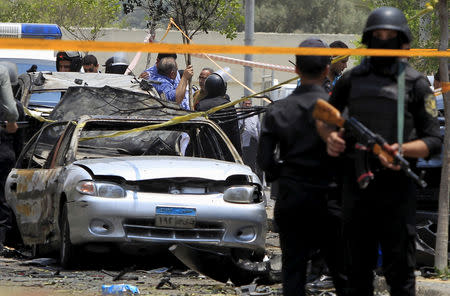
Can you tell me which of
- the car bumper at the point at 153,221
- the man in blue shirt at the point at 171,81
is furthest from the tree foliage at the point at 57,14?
the car bumper at the point at 153,221

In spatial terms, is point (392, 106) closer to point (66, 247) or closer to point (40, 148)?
point (66, 247)

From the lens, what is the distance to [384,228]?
5.65 m

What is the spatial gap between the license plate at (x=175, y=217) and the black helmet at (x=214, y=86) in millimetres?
4813

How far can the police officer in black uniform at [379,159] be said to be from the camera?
5.61m

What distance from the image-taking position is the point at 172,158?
9797 millimetres

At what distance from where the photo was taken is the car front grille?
9000 millimetres

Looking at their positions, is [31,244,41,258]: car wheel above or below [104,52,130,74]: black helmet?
below

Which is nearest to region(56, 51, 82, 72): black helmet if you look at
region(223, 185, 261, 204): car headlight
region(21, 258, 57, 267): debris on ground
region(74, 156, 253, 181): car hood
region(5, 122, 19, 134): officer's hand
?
region(5, 122, 19, 134): officer's hand

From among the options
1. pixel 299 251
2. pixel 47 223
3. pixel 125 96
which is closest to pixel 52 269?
pixel 47 223

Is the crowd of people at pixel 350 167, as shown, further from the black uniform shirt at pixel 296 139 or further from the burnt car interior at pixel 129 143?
the burnt car interior at pixel 129 143

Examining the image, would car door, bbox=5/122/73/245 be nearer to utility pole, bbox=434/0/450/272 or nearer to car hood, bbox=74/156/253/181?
car hood, bbox=74/156/253/181

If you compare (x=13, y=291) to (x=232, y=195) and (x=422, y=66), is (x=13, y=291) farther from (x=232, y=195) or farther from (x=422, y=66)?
(x=422, y=66)

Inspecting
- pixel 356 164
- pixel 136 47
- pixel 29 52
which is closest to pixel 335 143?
pixel 356 164

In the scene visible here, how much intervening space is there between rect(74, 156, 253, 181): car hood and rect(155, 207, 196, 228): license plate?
0.29 meters
